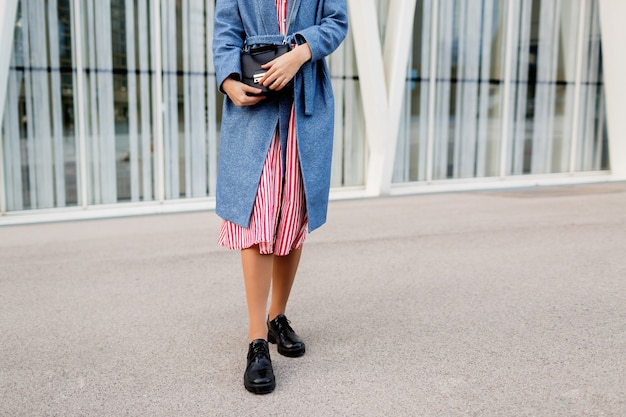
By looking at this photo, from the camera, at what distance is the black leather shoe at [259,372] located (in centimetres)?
271

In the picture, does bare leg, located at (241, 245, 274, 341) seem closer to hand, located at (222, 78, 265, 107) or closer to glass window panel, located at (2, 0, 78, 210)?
hand, located at (222, 78, 265, 107)

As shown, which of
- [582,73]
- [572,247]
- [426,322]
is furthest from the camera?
[582,73]

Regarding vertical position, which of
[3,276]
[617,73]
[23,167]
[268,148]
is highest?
[617,73]

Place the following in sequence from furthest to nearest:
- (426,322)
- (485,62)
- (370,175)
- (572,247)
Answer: (485,62), (370,175), (572,247), (426,322)

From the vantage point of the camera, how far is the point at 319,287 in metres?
4.45

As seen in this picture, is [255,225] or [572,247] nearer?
[255,225]

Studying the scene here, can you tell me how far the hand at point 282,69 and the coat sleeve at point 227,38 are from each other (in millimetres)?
155

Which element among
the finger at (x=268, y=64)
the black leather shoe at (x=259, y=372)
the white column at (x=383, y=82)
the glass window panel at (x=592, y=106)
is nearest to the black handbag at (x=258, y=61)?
the finger at (x=268, y=64)

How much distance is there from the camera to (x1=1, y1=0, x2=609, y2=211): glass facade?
759 cm

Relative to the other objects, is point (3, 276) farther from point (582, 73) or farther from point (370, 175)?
point (582, 73)

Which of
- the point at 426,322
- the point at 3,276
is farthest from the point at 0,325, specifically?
the point at 426,322

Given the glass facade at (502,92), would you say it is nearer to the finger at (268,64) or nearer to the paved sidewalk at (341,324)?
the paved sidewalk at (341,324)

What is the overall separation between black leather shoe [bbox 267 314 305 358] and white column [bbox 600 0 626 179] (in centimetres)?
971

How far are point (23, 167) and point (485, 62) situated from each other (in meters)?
6.85
